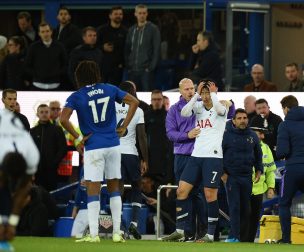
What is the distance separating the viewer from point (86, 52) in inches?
955

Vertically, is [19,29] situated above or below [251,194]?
above

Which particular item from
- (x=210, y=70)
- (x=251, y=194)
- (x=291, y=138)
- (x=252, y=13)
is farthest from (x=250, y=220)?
(x=252, y=13)

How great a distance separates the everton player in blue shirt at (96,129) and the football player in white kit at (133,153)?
274 centimetres

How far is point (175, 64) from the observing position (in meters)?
28.1

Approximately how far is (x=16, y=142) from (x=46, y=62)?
1108cm

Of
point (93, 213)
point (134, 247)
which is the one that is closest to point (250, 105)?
point (93, 213)

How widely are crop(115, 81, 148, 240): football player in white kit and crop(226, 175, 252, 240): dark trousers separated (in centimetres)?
137

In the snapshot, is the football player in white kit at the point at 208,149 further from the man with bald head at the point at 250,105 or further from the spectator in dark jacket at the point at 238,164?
the man with bald head at the point at 250,105

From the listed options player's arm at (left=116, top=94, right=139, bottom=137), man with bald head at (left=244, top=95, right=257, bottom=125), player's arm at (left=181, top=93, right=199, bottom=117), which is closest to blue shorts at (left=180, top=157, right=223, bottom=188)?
player's arm at (left=181, top=93, right=199, bottom=117)

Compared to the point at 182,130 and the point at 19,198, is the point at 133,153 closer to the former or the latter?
the point at 182,130

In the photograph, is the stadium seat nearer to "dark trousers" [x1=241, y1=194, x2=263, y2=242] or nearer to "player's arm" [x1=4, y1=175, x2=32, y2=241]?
"dark trousers" [x1=241, y1=194, x2=263, y2=242]

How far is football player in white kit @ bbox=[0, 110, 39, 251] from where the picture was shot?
12992 mm

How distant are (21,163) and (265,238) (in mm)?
8551

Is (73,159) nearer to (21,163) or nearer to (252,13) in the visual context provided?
(252,13)
